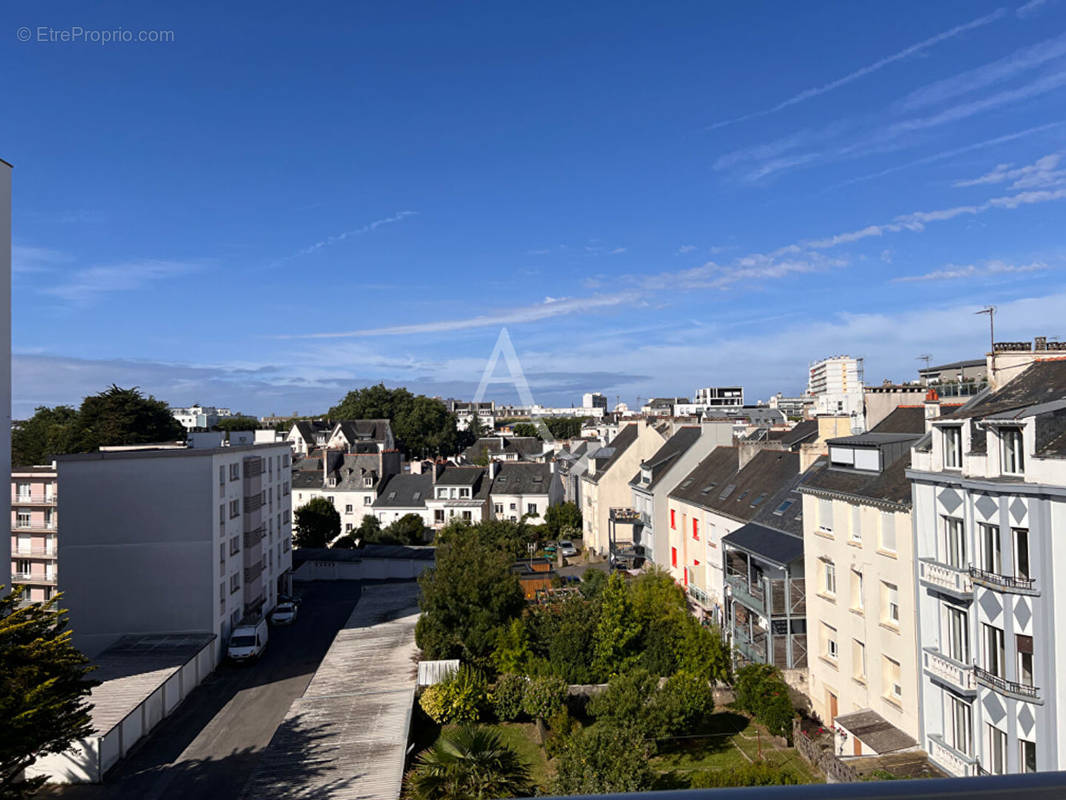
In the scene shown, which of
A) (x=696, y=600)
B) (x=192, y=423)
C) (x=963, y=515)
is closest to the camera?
Result: (x=963, y=515)

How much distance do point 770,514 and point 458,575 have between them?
12353 millimetres

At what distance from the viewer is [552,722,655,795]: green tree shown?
53.6 feet

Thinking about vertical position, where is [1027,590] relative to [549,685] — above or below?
above

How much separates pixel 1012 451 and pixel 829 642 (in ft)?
32.8

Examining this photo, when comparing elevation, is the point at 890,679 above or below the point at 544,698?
above

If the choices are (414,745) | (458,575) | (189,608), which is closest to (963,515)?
(414,745)

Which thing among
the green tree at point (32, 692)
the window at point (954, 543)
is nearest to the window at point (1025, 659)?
the window at point (954, 543)

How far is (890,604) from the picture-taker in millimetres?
19219

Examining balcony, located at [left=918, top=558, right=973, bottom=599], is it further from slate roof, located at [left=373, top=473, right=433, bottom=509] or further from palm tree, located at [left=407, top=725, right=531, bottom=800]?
slate roof, located at [left=373, top=473, right=433, bottom=509]

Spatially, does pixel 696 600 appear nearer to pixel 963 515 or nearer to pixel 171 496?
pixel 963 515

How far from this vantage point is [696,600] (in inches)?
1356

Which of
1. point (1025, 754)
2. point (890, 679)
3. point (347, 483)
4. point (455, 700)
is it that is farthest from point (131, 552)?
point (347, 483)

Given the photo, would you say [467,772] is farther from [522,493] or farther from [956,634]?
[522,493]

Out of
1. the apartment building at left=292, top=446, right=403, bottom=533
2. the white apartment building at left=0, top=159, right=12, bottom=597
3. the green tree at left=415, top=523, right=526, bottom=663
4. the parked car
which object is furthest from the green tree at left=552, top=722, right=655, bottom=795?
the apartment building at left=292, top=446, right=403, bottom=533
